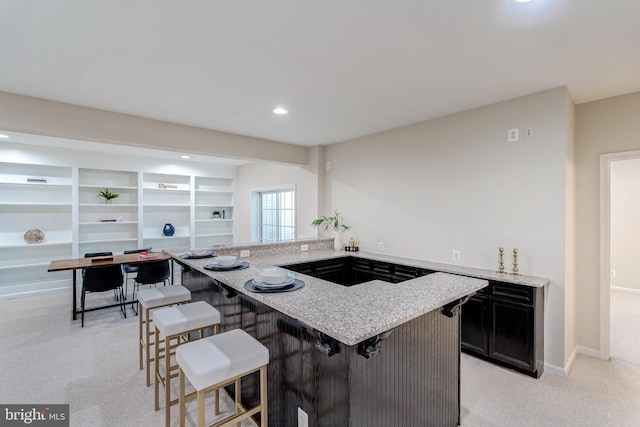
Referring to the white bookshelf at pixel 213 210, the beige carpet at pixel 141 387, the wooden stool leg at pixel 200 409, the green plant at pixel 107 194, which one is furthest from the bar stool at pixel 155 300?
the white bookshelf at pixel 213 210

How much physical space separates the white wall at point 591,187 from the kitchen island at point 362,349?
6.45 ft

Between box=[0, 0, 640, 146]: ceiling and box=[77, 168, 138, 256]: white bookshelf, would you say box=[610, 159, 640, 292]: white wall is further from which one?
box=[77, 168, 138, 256]: white bookshelf

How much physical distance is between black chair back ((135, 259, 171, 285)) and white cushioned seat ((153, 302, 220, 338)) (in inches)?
101

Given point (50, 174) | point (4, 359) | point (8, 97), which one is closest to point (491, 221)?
point (8, 97)

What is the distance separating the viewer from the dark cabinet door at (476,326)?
2.89 meters

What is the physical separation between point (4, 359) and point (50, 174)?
3.90 m

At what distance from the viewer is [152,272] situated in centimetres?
444

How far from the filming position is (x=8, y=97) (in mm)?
2789

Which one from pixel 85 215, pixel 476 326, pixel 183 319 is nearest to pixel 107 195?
pixel 85 215

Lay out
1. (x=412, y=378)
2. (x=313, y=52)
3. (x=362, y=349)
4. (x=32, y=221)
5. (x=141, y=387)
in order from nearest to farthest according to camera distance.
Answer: (x=362, y=349) < (x=412, y=378) < (x=313, y=52) < (x=141, y=387) < (x=32, y=221)

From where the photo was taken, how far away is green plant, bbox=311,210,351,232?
15.5 feet

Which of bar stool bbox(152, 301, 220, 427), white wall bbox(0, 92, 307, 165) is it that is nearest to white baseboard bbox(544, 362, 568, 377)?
bar stool bbox(152, 301, 220, 427)

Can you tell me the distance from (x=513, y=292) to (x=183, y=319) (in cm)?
285

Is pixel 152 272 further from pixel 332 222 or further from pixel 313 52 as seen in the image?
pixel 313 52
